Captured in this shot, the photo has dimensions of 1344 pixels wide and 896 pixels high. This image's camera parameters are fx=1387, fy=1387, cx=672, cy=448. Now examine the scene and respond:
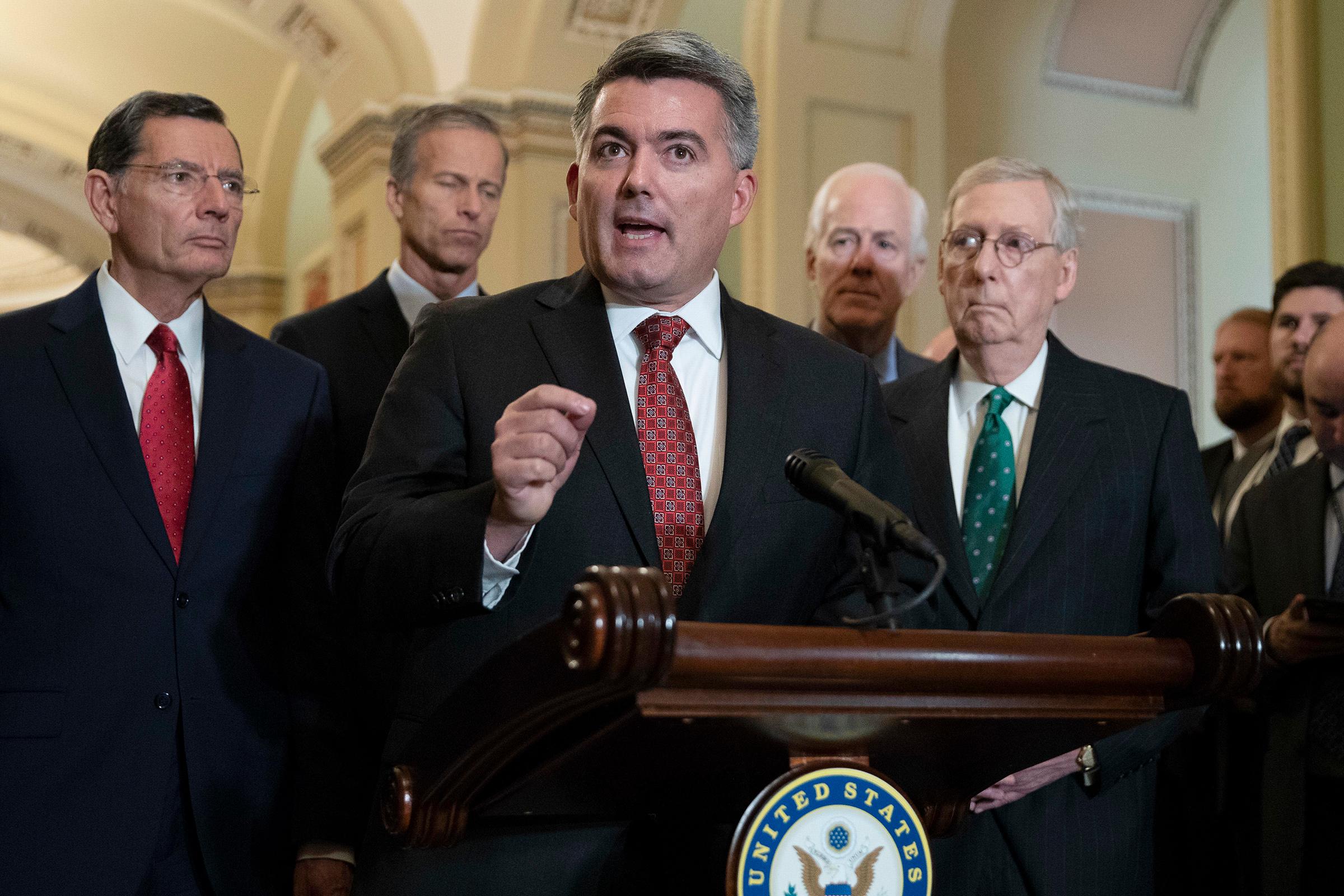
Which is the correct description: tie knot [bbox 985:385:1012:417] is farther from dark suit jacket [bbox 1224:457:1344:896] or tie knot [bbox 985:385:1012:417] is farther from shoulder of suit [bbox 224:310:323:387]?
shoulder of suit [bbox 224:310:323:387]

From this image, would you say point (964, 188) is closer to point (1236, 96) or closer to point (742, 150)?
point (742, 150)

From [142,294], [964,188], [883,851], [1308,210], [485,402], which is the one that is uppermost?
[1308,210]

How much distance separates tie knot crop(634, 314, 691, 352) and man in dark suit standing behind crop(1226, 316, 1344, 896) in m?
1.41

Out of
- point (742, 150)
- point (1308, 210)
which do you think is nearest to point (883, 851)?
point (742, 150)

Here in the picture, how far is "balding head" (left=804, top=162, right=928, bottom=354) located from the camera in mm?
3455

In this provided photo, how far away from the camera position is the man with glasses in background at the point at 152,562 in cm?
205

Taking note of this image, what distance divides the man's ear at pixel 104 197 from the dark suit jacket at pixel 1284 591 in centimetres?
212

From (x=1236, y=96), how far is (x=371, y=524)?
24.2 feet

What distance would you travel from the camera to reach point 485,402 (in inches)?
65.1

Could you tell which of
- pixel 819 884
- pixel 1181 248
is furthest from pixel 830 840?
pixel 1181 248

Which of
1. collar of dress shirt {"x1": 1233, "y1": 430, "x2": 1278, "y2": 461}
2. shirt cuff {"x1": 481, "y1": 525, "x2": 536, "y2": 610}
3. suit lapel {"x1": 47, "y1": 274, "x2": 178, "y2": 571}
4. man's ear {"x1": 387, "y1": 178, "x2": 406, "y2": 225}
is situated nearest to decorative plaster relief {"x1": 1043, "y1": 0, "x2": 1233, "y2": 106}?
collar of dress shirt {"x1": 1233, "y1": 430, "x2": 1278, "y2": 461}

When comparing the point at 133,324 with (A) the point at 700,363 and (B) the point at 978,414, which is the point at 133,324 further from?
(B) the point at 978,414

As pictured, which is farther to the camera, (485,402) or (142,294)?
(142,294)

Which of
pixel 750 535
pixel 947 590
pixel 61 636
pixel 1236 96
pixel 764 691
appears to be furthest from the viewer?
pixel 1236 96
